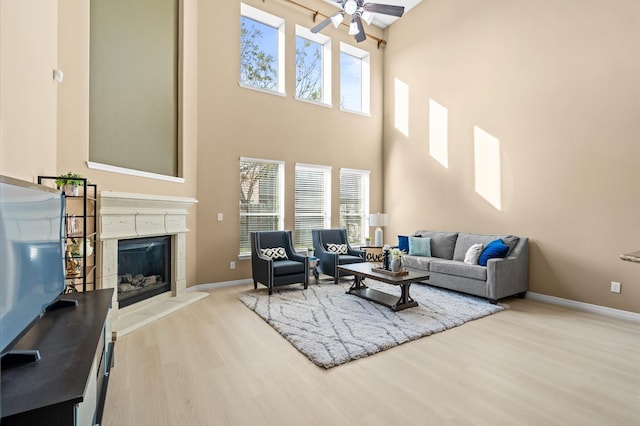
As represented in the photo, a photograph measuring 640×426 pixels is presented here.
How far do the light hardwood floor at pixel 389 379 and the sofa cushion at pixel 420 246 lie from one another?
88.7 inches

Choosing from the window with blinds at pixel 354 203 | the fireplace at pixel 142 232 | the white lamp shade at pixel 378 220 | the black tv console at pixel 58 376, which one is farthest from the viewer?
the window with blinds at pixel 354 203

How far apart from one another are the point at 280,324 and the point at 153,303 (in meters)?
1.90

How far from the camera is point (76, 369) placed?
139 cm

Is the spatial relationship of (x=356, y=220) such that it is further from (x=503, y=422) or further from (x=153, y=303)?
(x=503, y=422)

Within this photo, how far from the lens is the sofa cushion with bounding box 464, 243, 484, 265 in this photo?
4.86 metres

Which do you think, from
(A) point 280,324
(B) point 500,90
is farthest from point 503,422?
(B) point 500,90

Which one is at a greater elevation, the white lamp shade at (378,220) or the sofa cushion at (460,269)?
the white lamp shade at (378,220)

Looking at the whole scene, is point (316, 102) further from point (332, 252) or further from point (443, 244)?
point (443, 244)

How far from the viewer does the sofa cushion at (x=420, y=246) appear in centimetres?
583

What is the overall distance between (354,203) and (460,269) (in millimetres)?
2966

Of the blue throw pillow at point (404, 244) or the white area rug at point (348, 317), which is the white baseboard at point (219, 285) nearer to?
the white area rug at point (348, 317)

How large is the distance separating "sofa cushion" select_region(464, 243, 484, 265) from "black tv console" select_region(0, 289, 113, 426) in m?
4.69

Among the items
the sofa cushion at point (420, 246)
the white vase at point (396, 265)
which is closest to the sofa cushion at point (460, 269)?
the sofa cushion at point (420, 246)

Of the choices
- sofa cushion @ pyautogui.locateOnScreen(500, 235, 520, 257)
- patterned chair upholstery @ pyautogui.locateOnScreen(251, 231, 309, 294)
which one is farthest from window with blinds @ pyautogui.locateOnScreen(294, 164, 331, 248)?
sofa cushion @ pyautogui.locateOnScreen(500, 235, 520, 257)
